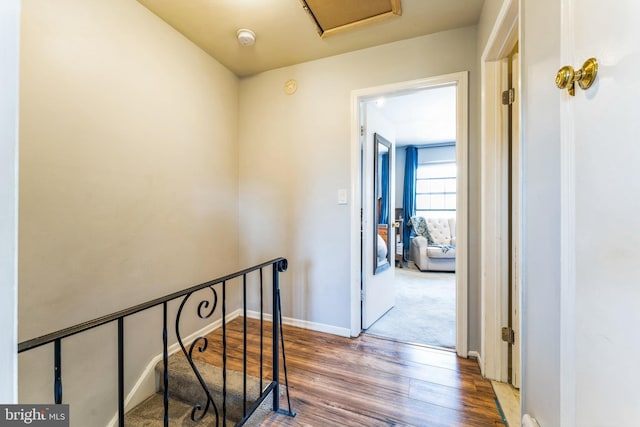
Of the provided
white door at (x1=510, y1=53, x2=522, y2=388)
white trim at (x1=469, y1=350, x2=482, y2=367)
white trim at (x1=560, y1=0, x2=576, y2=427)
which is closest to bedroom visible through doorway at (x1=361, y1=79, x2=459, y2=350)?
white trim at (x1=469, y1=350, x2=482, y2=367)

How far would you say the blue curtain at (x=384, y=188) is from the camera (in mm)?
2887

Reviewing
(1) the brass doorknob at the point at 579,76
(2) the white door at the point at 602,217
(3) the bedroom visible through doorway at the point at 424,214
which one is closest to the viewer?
(2) the white door at the point at 602,217

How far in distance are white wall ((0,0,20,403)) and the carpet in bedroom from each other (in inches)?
92.6

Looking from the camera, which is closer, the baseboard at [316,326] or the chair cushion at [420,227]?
the baseboard at [316,326]

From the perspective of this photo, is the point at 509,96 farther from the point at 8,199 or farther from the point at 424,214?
the point at 424,214

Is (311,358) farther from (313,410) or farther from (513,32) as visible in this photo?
(513,32)

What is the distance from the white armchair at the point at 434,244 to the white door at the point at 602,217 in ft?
14.0

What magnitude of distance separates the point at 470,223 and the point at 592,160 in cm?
136

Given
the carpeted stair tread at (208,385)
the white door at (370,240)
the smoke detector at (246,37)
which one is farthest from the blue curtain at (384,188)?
the carpeted stair tread at (208,385)

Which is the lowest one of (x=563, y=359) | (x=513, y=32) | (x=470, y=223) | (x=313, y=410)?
(x=313, y=410)

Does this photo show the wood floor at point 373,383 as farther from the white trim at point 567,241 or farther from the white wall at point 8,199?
the white wall at point 8,199

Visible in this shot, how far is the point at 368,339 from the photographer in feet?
7.35

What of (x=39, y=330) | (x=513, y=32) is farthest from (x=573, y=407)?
(x=39, y=330)

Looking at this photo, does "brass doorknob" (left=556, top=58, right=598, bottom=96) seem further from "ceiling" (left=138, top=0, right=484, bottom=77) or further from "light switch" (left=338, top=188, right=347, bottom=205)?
"light switch" (left=338, top=188, right=347, bottom=205)
